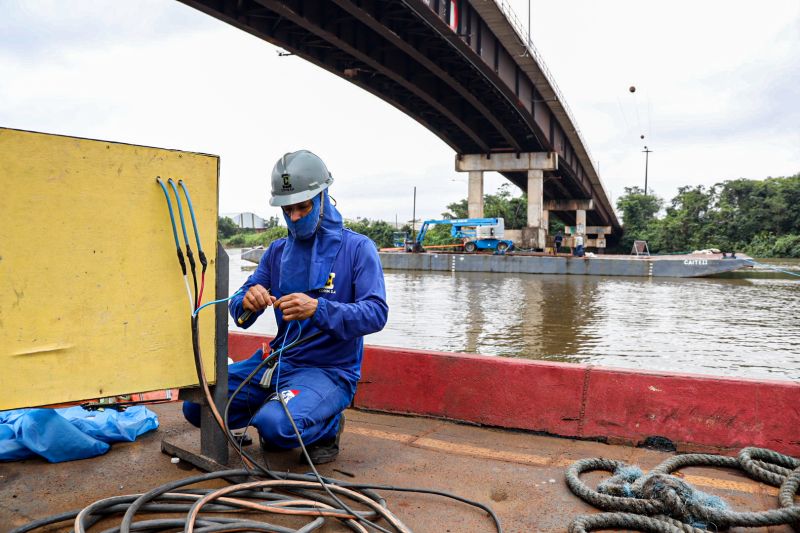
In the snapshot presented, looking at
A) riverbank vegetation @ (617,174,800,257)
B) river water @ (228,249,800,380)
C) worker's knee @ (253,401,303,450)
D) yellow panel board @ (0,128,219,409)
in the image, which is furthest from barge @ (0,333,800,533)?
riverbank vegetation @ (617,174,800,257)

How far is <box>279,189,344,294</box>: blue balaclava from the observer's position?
299cm

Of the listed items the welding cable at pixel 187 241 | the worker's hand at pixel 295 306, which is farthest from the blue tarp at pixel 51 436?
the worker's hand at pixel 295 306

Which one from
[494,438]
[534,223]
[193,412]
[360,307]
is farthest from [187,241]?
[534,223]

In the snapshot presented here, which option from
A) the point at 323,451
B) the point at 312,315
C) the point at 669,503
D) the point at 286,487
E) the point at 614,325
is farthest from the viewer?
the point at 614,325

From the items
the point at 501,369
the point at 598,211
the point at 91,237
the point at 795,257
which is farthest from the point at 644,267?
the point at 598,211

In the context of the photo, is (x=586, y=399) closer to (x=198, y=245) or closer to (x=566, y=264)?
(x=198, y=245)

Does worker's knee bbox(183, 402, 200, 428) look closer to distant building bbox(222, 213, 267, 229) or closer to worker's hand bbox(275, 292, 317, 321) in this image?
worker's hand bbox(275, 292, 317, 321)

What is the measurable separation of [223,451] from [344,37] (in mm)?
21435

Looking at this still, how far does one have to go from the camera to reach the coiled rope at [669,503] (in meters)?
2.31

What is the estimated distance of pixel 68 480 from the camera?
2793 mm

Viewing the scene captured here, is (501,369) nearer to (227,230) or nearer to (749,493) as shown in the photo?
(749,493)

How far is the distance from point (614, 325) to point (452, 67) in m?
17.0

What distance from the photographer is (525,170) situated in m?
40.2

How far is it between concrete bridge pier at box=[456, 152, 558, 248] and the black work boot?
122 ft
